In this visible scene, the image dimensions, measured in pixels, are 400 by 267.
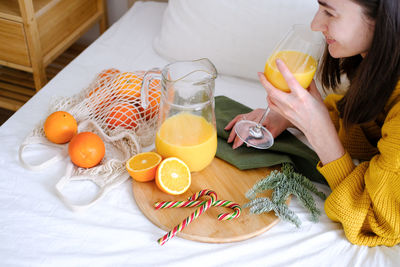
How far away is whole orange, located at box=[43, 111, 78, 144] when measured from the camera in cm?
106

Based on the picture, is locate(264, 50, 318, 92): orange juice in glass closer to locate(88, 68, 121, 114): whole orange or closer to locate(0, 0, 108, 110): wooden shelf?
locate(88, 68, 121, 114): whole orange

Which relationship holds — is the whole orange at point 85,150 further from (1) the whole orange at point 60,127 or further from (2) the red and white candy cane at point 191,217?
(2) the red and white candy cane at point 191,217

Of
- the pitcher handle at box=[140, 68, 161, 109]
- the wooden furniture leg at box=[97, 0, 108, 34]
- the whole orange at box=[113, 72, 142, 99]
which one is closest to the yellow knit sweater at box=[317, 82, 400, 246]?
the pitcher handle at box=[140, 68, 161, 109]

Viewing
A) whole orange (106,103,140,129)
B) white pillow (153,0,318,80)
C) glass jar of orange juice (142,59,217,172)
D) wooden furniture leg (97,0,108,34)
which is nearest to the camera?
glass jar of orange juice (142,59,217,172)

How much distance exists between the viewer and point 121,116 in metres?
1.13

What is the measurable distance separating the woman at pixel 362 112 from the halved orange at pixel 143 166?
32 cm

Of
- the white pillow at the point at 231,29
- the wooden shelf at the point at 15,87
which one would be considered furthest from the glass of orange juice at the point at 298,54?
the wooden shelf at the point at 15,87

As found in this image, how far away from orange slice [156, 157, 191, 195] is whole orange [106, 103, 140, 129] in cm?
26

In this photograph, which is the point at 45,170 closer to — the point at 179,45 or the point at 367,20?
the point at 179,45

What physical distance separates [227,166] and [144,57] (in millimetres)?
685

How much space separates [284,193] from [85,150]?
0.49m

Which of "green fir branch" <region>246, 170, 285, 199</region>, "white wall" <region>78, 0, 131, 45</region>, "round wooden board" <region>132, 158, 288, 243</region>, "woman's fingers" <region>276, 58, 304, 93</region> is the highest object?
"woman's fingers" <region>276, 58, 304, 93</region>

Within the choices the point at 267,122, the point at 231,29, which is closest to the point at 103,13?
the point at 231,29

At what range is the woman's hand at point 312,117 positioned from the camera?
38.3 inches
